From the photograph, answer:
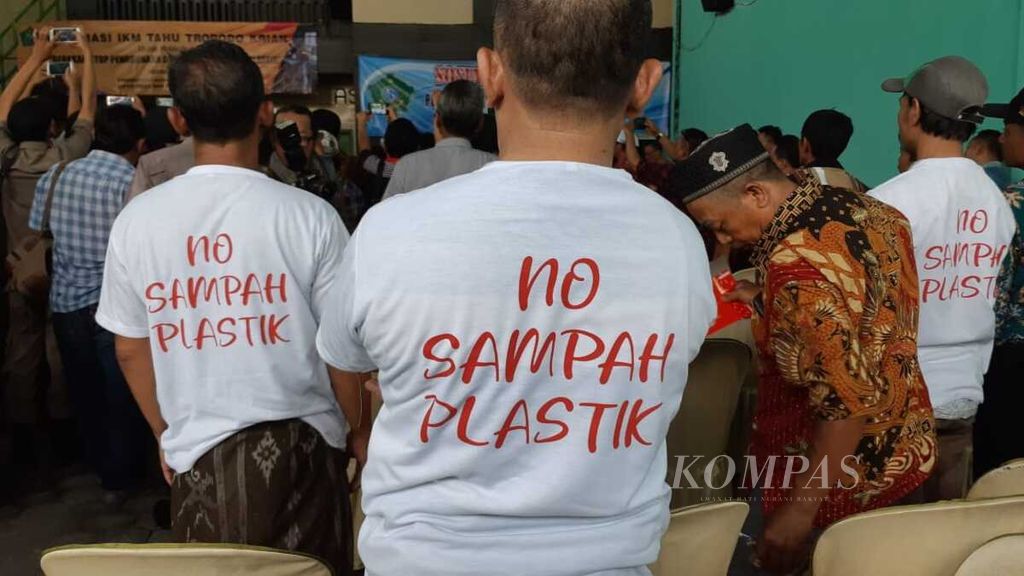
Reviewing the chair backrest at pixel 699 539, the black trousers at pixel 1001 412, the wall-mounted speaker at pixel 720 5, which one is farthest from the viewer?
the wall-mounted speaker at pixel 720 5

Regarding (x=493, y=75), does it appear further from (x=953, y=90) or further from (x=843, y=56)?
(x=843, y=56)

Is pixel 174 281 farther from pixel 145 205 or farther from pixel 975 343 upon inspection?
pixel 975 343

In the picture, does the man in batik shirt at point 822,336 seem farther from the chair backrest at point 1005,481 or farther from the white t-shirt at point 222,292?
the white t-shirt at point 222,292

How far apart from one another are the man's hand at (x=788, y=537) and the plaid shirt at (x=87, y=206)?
254 centimetres

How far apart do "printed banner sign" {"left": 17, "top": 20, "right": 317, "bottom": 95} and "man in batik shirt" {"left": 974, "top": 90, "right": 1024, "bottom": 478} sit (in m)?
9.36

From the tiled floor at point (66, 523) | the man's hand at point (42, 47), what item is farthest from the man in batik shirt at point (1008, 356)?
the man's hand at point (42, 47)

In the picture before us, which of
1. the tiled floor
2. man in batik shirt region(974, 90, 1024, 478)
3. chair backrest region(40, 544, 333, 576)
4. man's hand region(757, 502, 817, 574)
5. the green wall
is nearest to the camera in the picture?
chair backrest region(40, 544, 333, 576)

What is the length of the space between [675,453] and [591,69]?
1487 millimetres

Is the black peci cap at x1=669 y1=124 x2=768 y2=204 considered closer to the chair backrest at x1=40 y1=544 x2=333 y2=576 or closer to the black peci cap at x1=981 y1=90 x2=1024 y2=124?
the chair backrest at x1=40 y1=544 x2=333 y2=576

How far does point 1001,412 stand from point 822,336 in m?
1.60

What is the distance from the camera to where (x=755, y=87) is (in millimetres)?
7668

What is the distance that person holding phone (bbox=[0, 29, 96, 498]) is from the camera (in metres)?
3.52

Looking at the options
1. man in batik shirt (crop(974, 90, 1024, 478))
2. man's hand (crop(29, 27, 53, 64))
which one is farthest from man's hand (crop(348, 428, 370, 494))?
man's hand (crop(29, 27, 53, 64))

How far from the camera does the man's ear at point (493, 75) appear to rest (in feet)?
3.24
